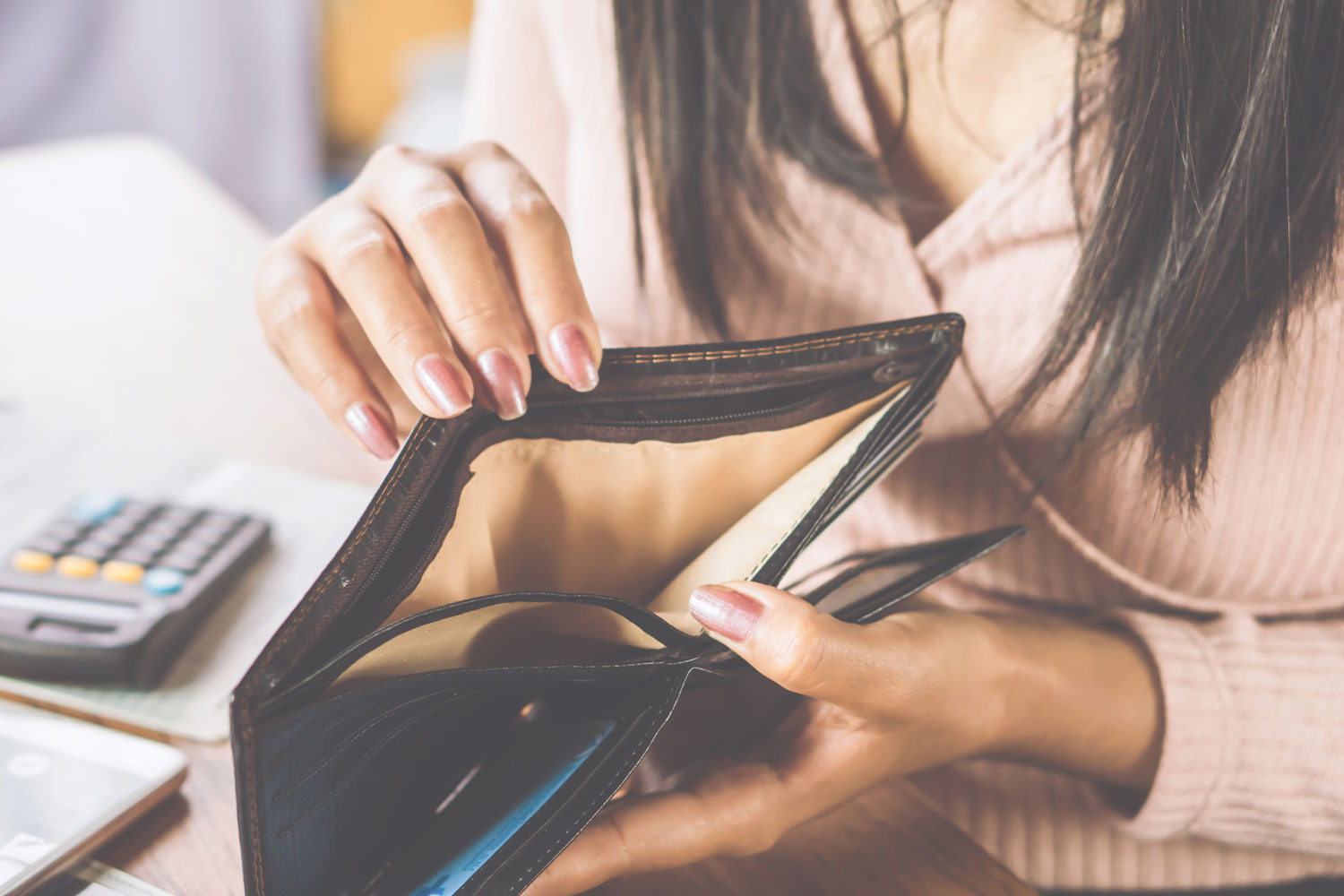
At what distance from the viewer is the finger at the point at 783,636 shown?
271mm

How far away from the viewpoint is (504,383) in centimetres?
30

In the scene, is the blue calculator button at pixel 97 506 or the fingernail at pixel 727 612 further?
the blue calculator button at pixel 97 506

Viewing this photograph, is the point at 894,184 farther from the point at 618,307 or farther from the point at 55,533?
the point at 55,533

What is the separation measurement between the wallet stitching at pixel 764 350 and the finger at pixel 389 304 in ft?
0.18

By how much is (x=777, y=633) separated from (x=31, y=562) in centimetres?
33

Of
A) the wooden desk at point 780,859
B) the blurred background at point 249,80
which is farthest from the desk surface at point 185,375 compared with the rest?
the blurred background at point 249,80

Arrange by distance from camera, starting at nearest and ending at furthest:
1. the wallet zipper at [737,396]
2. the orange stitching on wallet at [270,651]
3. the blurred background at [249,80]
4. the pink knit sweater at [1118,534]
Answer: the orange stitching on wallet at [270,651] → the wallet zipper at [737,396] → the pink knit sweater at [1118,534] → the blurred background at [249,80]

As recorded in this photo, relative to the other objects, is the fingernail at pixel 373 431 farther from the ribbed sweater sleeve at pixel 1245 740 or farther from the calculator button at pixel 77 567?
the ribbed sweater sleeve at pixel 1245 740

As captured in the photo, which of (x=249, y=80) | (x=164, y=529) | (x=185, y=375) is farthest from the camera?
(x=249, y=80)

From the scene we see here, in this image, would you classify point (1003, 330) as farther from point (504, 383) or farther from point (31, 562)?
point (31, 562)

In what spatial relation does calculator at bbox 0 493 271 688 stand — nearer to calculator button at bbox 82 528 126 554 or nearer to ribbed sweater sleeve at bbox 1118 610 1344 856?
calculator button at bbox 82 528 126 554

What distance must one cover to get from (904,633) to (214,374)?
0.54 meters

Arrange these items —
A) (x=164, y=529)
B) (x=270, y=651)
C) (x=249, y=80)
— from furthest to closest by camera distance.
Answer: (x=249, y=80)
(x=164, y=529)
(x=270, y=651)

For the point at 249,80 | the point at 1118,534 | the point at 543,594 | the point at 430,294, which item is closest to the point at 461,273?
the point at 430,294
